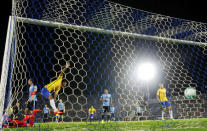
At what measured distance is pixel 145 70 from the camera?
1129 centimetres

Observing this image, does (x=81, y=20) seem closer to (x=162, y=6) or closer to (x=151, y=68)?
(x=162, y=6)

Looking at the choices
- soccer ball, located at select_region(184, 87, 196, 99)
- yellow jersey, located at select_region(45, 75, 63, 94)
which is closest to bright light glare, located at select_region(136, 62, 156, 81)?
soccer ball, located at select_region(184, 87, 196, 99)

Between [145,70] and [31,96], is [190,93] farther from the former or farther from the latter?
[31,96]

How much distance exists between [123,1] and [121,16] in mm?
2483

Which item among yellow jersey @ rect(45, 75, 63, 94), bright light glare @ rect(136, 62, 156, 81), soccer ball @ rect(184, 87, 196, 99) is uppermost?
bright light glare @ rect(136, 62, 156, 81)

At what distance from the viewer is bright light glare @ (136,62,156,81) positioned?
10892mm

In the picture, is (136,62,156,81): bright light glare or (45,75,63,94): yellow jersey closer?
(45,75,63,94): yellow jersey

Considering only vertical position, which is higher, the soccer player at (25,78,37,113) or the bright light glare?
the bright light glare

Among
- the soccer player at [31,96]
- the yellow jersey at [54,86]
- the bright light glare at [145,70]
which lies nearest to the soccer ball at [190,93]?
the bright light glare at [145,70]

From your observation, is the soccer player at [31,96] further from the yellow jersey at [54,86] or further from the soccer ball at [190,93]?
the soccer ball at [190,93]

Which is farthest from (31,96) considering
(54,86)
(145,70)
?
(145,70)

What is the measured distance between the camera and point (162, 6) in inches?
239

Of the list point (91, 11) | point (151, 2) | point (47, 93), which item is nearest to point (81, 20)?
point (91, 11)

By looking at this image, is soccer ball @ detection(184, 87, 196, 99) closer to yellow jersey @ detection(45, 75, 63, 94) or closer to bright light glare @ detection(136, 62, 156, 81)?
bright light glare @ detection(136, 62, 156, 81)
